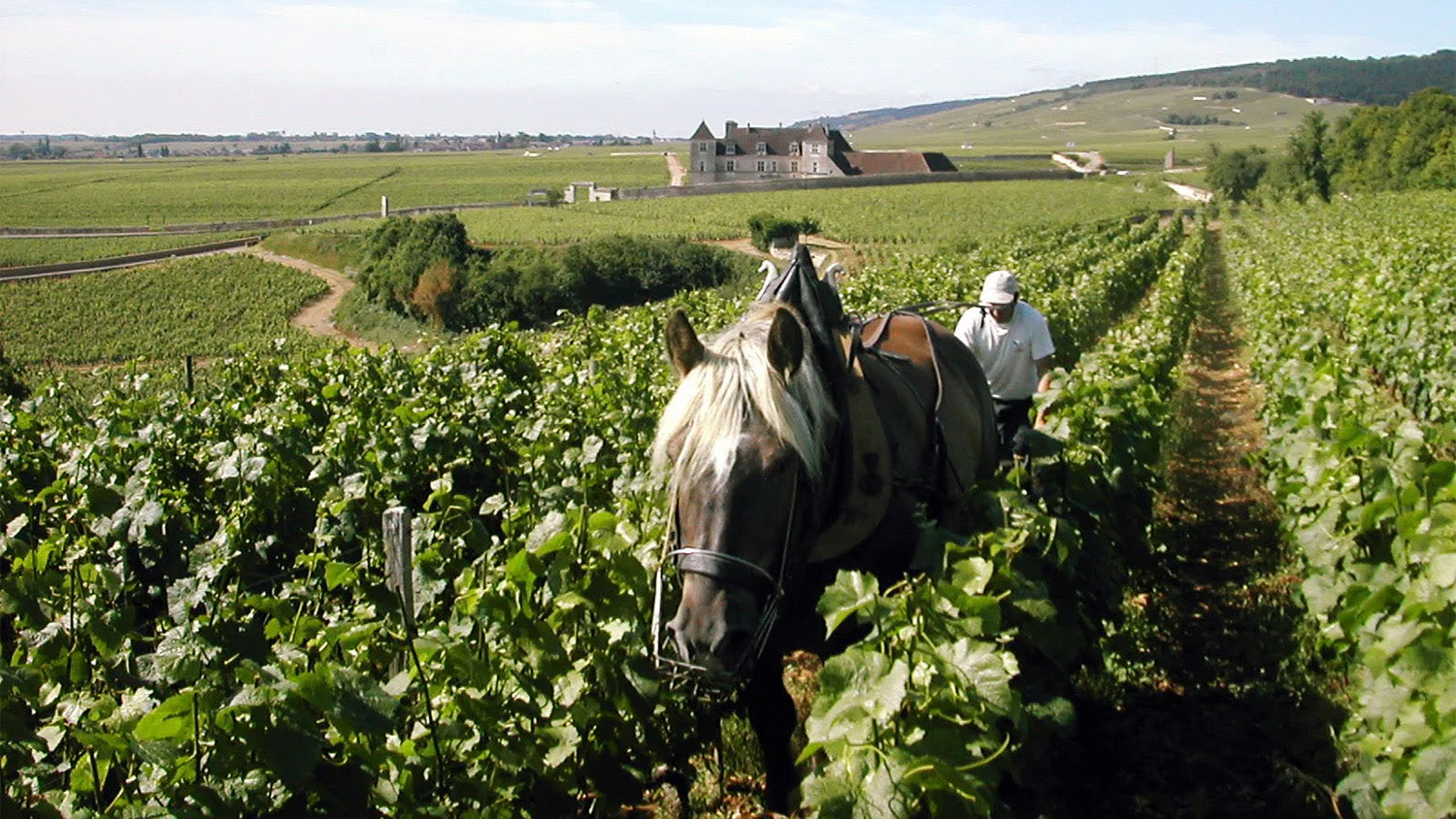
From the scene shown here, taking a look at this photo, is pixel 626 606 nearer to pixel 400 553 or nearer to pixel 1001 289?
pixel 400 553

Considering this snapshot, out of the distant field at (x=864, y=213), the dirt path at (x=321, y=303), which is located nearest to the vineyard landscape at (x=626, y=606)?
the dirt path at (x=321, y=303)

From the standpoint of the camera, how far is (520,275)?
4344 cm

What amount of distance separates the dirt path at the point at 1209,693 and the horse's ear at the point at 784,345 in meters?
2.41

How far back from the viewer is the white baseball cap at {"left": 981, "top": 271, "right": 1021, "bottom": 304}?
6.42m

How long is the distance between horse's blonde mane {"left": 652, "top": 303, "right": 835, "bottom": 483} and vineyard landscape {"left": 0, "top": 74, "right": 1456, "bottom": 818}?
406mm

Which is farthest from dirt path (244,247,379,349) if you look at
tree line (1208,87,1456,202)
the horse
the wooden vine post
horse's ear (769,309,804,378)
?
tree line (1208,87,1456,202)

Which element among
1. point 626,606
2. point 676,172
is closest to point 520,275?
point 626,606

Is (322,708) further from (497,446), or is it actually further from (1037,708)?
(497,446)

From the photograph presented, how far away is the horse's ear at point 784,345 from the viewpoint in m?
3.52

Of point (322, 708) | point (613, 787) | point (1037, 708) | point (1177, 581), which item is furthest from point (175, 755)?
point (1177, 581)

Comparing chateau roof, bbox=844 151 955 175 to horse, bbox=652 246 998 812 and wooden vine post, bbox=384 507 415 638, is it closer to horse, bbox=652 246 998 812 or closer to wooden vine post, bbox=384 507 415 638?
horse, bbox=652 246 998 812

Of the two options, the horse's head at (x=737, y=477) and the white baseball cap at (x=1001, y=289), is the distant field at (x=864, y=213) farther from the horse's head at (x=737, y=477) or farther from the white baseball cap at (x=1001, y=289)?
the horse's head at (x=737, y=477)

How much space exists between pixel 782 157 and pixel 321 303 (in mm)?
51184

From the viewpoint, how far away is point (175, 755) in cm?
258
